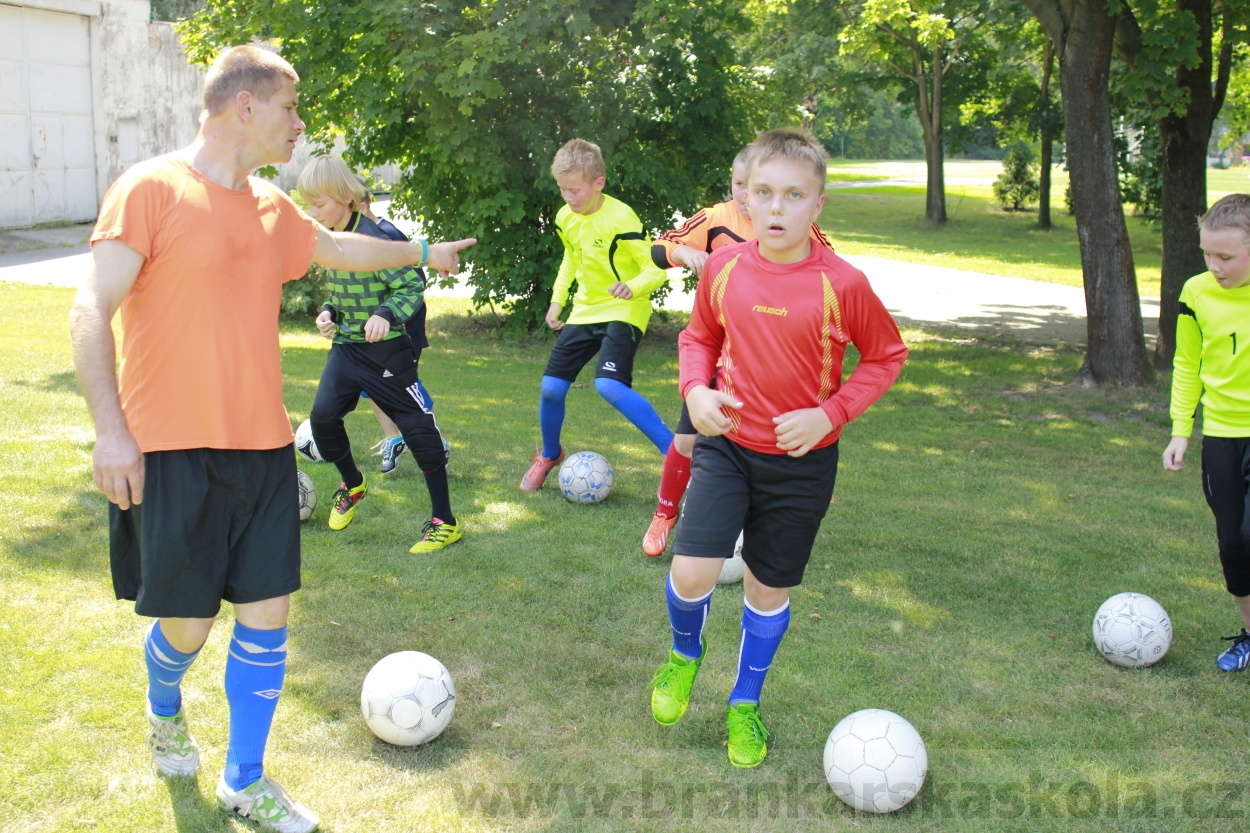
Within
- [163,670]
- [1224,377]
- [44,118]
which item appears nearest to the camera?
[163,670]

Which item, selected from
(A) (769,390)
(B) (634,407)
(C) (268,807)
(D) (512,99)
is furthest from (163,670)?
(D) (512,99)

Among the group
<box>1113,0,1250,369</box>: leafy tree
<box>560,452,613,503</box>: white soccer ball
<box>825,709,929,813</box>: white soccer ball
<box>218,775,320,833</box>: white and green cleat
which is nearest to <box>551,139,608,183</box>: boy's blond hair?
<box>560,452,613,503</box>: white soccer ball

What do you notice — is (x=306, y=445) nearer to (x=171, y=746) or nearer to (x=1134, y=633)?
(x=171, y=746)

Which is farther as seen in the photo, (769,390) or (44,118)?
(44,118)

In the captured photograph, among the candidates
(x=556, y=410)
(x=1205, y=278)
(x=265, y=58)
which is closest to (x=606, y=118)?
(x=556, y=410)

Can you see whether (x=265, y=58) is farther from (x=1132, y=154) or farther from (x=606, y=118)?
(x=1132, y=154)

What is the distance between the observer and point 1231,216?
13.3 ft

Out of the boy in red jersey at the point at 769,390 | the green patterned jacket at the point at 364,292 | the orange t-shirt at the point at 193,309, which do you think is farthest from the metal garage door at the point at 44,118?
the boy in red jersey at the point at 769,390

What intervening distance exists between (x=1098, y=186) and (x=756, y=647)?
7947 mm

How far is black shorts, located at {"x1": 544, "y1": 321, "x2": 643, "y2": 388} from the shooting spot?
259 inches

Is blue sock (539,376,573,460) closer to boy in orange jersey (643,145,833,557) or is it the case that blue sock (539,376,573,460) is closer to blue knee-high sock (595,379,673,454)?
blue knee-high sock (595,379,673,454)

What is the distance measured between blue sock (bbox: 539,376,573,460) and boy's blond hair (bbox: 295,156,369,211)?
1845 millimetres

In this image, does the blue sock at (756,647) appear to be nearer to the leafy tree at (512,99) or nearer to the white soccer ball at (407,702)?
the white soccer ball at (407,702)

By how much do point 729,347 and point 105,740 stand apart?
258 cm
